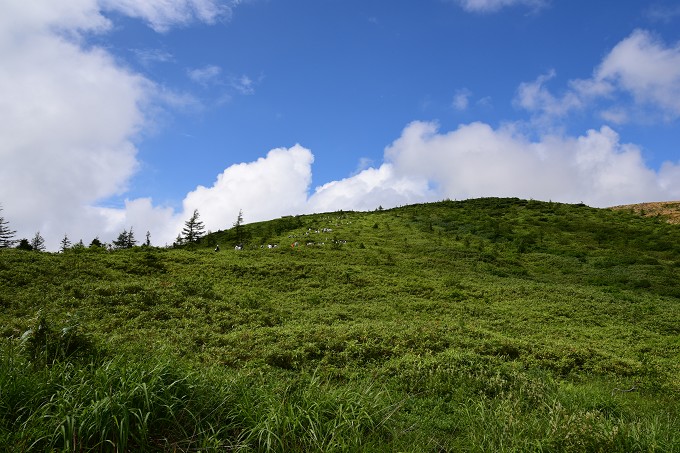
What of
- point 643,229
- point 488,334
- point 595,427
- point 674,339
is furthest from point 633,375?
point 643,229

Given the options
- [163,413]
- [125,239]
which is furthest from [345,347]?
[125,239]

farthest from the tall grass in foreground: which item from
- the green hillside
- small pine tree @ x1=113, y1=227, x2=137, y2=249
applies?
small pine tree @ x1=113, y1=227, x2=137, y2=249

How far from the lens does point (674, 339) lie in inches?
551

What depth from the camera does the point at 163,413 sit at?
5.29 meters

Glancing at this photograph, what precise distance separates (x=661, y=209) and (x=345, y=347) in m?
53.6

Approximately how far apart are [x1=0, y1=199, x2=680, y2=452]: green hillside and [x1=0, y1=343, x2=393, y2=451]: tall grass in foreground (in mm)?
28

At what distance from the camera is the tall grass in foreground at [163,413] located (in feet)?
15.3

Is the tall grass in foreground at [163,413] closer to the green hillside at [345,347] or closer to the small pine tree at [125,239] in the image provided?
the green hillside at [345,347]

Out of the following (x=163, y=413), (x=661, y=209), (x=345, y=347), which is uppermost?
(x=661, y=209)

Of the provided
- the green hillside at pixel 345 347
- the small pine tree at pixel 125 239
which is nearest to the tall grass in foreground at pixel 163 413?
the green hillside at pixel 345 347

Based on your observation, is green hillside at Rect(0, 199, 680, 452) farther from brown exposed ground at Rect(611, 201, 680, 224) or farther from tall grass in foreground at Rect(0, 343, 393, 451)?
brown exposed ground at Rect(611, 201, 680, 224)

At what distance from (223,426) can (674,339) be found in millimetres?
15168

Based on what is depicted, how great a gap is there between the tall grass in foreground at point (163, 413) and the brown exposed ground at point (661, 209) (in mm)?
49529

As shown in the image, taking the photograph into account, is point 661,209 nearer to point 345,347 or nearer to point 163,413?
point 345,347
